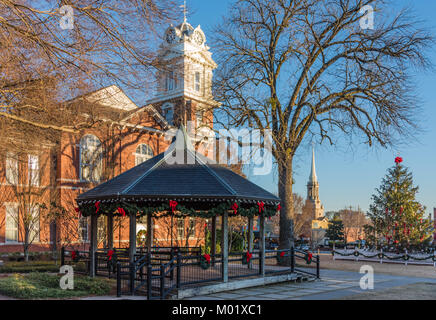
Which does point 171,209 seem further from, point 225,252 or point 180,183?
point 225,252

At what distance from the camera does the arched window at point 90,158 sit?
30.5 metres

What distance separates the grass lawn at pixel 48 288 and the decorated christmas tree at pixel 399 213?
27.0 meters

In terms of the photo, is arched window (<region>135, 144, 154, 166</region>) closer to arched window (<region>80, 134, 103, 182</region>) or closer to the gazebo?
arched window (<region>80, 134, 103, 182</region>)

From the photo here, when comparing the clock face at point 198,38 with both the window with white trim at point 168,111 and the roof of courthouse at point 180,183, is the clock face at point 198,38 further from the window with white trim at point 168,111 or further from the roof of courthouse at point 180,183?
the roof of courthouse at point 180,183

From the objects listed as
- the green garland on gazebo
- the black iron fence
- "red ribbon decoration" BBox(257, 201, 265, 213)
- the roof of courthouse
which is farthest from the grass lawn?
"red ribbon decoration" BBox(257, 201, 265, 213)

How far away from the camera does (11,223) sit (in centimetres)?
2691

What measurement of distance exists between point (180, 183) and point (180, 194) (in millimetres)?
830

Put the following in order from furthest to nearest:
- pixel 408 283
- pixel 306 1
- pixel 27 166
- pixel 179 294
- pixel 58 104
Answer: pixel 27 166
pixel 306 1
pixel 408 283
pixel 58 104
pixel 179 294

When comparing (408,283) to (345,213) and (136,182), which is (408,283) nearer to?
(136,182)

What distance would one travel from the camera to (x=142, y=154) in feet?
114

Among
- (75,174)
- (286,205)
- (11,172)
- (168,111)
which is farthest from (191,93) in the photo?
(286,205)

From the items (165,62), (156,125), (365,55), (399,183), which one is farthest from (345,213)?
(165,62)

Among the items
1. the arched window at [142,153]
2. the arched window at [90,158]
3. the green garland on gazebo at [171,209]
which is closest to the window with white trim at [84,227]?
the arched window at [90,158]
